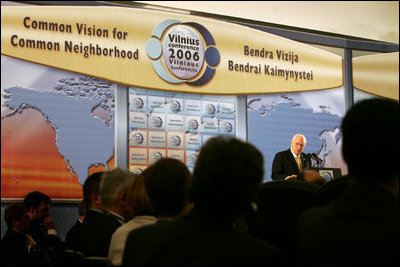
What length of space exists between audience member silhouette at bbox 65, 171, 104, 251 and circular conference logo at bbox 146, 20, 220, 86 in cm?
304

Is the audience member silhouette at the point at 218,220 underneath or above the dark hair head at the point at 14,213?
above

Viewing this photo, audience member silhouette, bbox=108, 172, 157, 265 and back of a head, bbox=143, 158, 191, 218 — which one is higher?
back of a head, bbox=143, 158, 191, 218

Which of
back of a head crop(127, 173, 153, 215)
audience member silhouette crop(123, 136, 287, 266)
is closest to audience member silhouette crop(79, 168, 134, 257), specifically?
back of a head crop(127, 173, 153, 215)

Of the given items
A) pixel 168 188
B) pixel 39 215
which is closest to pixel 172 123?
pixel 39 215

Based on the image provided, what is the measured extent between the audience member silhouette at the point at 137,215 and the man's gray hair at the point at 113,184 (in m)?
0.53

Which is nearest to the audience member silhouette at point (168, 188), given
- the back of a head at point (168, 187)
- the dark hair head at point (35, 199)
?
the back of a head at point (168, 187)

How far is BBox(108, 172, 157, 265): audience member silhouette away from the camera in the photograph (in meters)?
2.14

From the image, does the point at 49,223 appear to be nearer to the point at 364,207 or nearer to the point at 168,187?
the point at 168,187

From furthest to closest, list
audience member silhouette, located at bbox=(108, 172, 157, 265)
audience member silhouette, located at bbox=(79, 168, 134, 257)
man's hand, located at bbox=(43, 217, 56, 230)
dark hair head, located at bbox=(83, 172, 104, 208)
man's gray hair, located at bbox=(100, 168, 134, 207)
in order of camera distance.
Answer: man's hand, located at bbox=(43, 217, 56, 230), dark hair head, located at bbox=(83, 172, 104, 208), man's gray hair, located at bbox=(100, 168, 134, 207), audience member silhouette, located at bbox=(79, 168, 134, 257), audience member silhouette, located at bbox=(108, 172, 157, 265)

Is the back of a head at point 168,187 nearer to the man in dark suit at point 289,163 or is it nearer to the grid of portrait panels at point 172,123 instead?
the grid of portrait panels at point 172,123

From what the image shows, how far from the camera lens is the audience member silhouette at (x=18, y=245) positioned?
3734 millimetres

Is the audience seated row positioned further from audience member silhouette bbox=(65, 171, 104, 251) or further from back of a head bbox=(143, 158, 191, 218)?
audience member silhouette bbox=(65, 171, 104, 251)

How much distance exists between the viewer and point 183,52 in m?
6.20

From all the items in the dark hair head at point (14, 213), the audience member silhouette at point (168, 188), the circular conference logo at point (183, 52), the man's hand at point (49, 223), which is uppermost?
the circular conference logo at point (183, 52)
